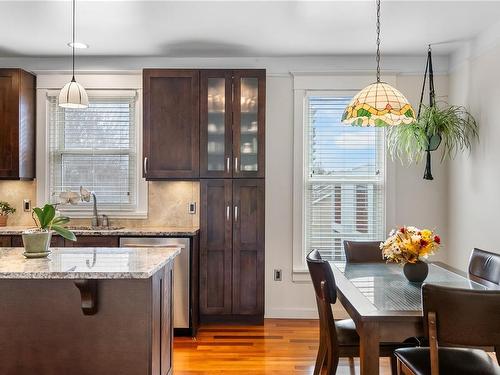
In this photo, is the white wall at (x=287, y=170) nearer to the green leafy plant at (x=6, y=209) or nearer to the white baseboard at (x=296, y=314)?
the white baseboard at (x=296, y=314)

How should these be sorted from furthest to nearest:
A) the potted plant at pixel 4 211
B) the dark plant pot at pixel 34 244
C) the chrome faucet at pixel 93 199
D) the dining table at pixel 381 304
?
the potted plant at pixel 4 211
the chrome faucet at pixel 93 199
the dark plant pot at pixel 34 244
the dining table at pixel 381 304

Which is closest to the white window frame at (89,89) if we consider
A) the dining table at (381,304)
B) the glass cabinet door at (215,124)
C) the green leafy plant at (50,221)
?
the glass cabinet door at (215,124)

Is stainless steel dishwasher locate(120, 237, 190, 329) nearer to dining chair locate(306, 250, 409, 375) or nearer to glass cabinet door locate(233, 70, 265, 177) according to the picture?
glass cabinet door locate(233, 70, 265, 177)

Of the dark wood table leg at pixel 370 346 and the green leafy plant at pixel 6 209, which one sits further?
the green leafy plant at pixel 6 209

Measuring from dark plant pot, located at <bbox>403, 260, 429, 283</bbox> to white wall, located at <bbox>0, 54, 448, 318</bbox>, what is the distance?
77.0 inches

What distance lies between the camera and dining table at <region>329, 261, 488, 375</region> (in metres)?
1.91

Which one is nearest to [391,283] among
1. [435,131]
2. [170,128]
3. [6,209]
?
[435,131]

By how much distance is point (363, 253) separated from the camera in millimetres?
3295

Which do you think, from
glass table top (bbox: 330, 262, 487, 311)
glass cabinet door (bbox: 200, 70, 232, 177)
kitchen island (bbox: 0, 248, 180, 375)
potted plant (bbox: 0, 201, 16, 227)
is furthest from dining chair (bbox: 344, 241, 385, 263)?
potted plant (bbox: 0, 201, 16, 227)

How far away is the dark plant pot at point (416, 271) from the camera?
97.7 inches

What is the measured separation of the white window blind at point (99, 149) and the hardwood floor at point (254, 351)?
158cm

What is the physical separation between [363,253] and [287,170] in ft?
4.62

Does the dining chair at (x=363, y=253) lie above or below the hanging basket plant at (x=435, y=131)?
below

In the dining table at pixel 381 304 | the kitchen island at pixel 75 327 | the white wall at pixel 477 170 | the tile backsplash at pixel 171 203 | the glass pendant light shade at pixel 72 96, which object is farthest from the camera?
the tile backsplash at pixel 171 203
